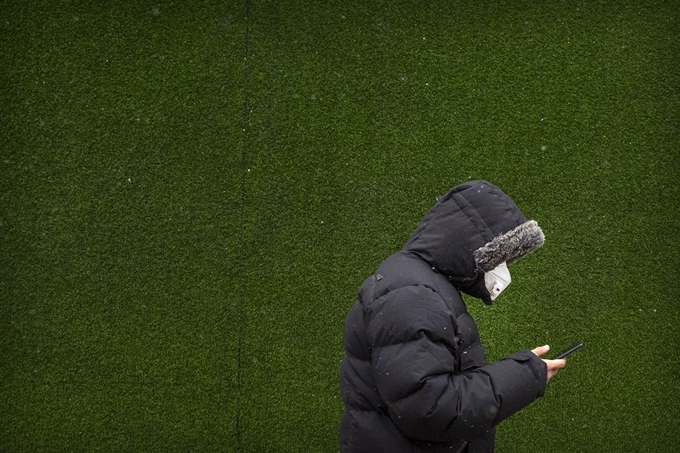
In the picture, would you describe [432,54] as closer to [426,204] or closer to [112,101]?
[426,204]

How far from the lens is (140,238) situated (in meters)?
2.63

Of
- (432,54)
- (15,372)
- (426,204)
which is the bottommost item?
(15,372)

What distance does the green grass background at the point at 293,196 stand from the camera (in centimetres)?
260

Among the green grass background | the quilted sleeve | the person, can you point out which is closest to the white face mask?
the person

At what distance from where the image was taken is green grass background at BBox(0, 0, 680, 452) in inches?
102

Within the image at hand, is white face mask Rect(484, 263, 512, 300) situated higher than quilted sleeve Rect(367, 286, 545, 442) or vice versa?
white face mask Rect(484, 263, 512, 300)

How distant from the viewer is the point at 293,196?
8.70ft

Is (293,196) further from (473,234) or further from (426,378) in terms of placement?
(426,378)

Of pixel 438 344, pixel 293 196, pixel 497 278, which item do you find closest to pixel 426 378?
pixel 438 344

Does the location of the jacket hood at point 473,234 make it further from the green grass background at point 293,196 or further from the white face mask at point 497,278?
the green grass background at point 293,196

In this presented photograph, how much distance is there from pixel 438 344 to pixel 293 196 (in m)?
1.36

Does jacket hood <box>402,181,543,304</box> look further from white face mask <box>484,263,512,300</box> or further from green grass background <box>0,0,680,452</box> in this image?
green grass background <box>0,0,680,452</box>

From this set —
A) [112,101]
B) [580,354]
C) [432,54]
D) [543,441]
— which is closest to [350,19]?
[432,54]

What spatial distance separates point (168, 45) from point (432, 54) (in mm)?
1226
